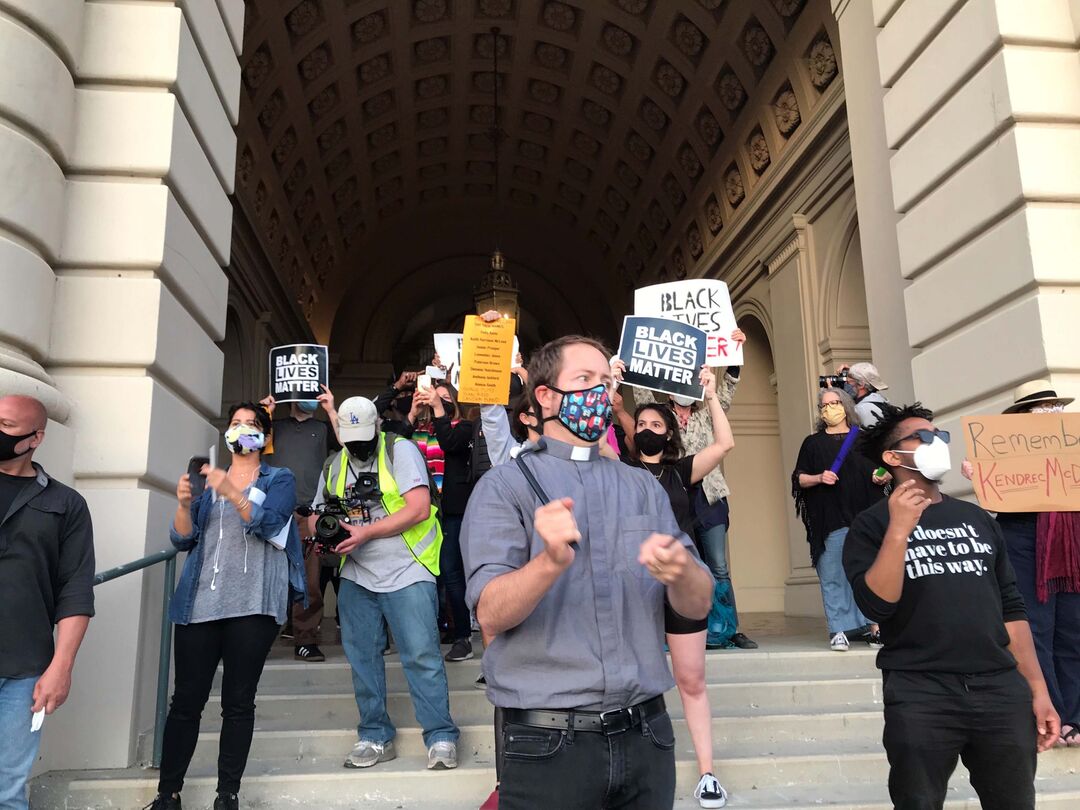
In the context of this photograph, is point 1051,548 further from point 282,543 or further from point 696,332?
point 282,543

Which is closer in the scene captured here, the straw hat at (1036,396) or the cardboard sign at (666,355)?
the straw hat at (1036,396)

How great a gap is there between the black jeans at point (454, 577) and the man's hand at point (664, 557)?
470 cm

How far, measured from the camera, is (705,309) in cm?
618

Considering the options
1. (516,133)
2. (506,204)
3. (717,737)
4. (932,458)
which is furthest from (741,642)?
(506,204)

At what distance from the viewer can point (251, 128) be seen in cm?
1382

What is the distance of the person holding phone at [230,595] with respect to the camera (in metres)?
4.12

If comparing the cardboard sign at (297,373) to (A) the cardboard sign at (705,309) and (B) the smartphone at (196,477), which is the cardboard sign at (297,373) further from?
(A) the cardboard sign at (705,309)

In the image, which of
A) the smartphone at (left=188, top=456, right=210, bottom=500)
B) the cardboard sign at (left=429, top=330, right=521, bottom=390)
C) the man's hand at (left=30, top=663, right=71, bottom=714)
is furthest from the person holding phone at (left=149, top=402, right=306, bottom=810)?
the cardboard sign at (left=429, top=330, right=521, bottom=390)

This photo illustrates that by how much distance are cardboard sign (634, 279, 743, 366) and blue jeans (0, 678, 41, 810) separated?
13.7 feet

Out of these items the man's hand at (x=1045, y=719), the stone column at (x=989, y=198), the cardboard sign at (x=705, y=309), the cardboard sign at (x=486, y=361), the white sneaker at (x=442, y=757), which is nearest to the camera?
the man's hand at (x=1045, y=719)

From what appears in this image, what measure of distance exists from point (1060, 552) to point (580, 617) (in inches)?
147

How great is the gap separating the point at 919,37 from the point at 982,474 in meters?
4.44

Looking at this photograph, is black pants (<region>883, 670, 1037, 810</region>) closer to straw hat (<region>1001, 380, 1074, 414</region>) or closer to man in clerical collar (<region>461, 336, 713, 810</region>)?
man in clerical collar (<region>461, 336, 713, 810</region>)

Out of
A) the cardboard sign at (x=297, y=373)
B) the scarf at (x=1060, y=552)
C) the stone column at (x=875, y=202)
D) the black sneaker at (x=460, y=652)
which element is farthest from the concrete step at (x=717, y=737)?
the stone column at (x=875, y=202)
